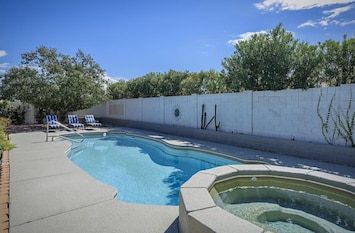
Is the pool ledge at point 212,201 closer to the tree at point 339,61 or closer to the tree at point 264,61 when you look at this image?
the tree at point 339,61

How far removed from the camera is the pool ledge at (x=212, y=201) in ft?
7.39

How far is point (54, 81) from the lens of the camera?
1530 centimetres

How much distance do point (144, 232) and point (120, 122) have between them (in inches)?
659

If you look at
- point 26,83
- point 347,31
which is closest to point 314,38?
point 347,31

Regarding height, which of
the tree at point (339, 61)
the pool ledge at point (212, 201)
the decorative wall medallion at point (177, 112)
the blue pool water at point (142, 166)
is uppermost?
the tree at point (339, 61)

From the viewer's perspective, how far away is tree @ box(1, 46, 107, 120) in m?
14.3

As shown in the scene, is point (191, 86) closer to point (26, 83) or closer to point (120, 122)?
point (120, 122)

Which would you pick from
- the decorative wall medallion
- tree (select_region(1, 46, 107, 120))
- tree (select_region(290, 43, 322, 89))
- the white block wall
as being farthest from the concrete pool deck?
tree (select_region(1, 46, 107, 120))

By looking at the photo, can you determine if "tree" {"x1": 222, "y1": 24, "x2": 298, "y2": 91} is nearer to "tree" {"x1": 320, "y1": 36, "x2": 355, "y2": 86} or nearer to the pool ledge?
"tree" {"x1": 320, "y1": 36, "x2": 355, "y2": 86}

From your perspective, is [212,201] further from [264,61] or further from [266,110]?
[264,61]

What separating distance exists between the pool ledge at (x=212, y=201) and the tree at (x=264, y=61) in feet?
18.8

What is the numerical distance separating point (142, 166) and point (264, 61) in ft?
21.2

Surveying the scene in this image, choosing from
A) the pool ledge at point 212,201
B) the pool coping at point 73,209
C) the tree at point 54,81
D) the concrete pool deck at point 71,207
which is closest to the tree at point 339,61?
the concrete pool deck at point 71,207

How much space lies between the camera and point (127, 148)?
417 inches
